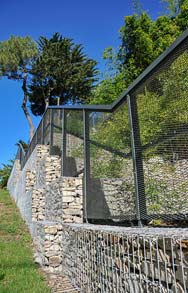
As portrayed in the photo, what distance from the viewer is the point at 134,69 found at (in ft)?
44.9

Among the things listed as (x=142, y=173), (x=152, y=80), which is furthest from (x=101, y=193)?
(x=152, y=80)

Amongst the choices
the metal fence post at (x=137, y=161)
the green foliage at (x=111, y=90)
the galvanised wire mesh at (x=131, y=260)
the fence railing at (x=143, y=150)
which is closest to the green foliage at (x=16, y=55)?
the green foliage at (x=111, y=90)

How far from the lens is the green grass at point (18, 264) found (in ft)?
11.9

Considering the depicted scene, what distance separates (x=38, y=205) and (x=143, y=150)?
4.61 m

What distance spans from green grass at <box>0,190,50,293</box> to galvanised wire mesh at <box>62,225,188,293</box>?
1.99 ft

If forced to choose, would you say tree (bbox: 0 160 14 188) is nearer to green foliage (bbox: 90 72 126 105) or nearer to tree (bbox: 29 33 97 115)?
tree (bbox: 29 33 97 115)

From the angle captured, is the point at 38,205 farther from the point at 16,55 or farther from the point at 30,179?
the point at 16,55

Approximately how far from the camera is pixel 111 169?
393 centimetres

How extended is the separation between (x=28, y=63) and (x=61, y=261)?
17.3m

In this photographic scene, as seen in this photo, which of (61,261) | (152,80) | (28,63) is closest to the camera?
(152,80)

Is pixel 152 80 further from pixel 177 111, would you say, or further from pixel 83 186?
pixel 83 186

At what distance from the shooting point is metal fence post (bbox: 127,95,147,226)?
2996 millimetres

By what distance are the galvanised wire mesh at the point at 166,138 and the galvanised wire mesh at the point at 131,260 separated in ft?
1.18

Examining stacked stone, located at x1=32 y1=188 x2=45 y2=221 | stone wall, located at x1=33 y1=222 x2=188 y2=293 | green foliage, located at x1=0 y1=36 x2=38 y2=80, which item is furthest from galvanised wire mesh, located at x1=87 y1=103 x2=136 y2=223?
green foliage, located at x1=0 y1=36 x2=38 y2=80
